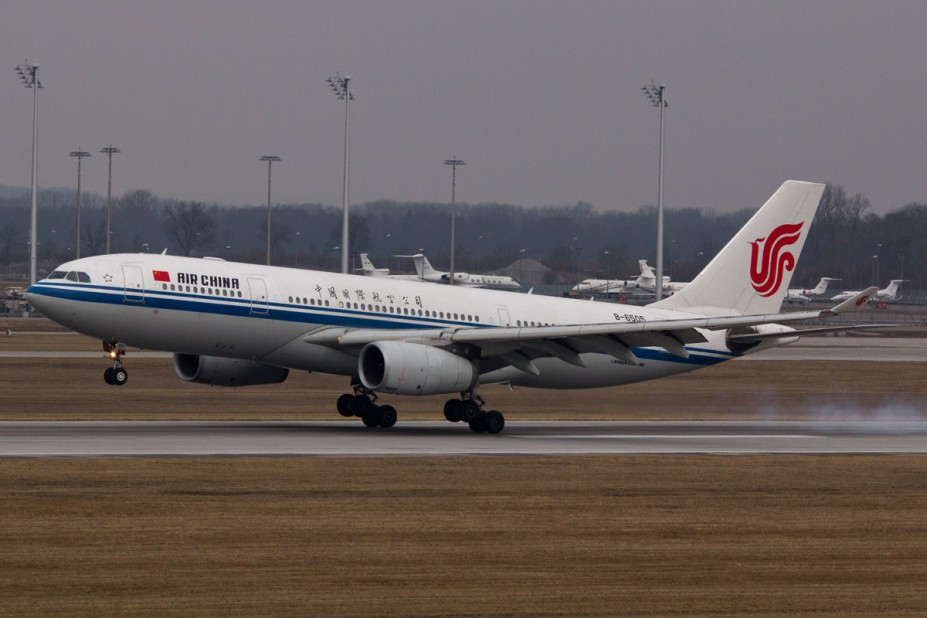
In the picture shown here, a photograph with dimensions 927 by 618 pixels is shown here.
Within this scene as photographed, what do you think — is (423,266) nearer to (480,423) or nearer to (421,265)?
(421,265)

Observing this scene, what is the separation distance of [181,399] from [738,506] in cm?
3104

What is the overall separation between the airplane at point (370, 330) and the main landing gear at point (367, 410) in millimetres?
40

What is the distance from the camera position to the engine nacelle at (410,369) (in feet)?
114

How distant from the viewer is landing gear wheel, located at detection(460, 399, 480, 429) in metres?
37.4

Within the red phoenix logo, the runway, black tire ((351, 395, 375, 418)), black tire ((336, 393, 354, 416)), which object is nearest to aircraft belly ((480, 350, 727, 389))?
the runway

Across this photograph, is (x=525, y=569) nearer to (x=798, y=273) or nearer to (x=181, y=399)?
(x=181, y=399)

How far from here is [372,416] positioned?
38.5 meters

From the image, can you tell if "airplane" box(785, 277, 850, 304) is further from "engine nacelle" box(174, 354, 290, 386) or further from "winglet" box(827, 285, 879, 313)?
"engine nacelle" box(174, 354, 290, 386)

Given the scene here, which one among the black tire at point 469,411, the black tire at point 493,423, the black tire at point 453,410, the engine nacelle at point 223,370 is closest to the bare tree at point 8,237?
the engine nacelle at point 223,370

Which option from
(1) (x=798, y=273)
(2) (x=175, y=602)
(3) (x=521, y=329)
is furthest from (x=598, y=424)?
(1) (x=798, y=273)

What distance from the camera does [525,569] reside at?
55.9ft

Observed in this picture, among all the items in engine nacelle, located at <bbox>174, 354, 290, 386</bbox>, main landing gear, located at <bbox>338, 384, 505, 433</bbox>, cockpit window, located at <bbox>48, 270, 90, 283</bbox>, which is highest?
cockpit window, located at <bbox>48, 270, 90, 283</bbox>

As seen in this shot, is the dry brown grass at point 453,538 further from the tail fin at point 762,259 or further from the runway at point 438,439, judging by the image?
the tail fin at point 762,259

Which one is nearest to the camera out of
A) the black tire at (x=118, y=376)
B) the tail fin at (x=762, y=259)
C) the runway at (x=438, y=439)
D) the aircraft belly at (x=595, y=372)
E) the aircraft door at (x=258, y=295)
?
the runway at (x=438, y=439)
